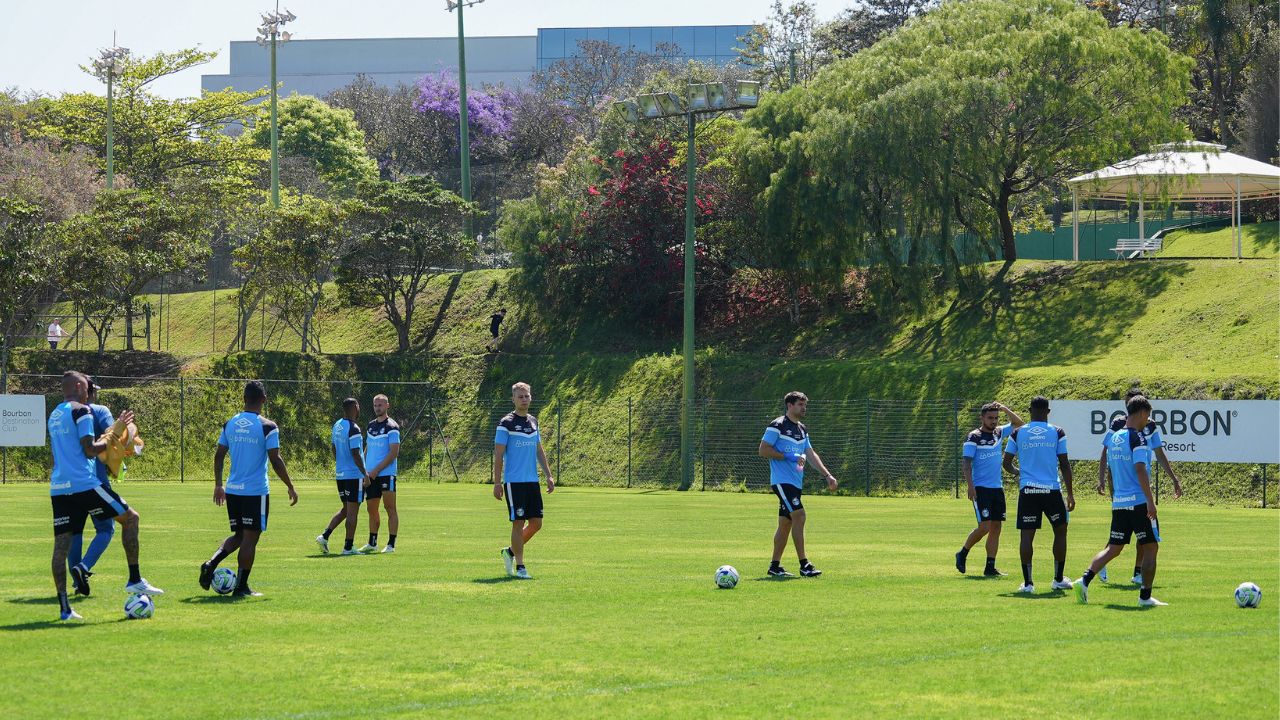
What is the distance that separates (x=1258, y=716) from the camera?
7.96 meters

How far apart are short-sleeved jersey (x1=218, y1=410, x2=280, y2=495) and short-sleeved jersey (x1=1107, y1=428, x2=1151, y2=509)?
7.87 meters

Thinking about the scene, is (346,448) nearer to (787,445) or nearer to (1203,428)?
(787,445)

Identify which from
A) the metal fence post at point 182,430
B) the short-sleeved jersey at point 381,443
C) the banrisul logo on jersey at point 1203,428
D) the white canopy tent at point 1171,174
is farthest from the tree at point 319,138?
the short-sleeved jersey at point 381,443

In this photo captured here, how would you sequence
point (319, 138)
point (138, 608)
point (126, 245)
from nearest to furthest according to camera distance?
1. point (138, 608)
2. point (126, 245)
3. point (319, 138)

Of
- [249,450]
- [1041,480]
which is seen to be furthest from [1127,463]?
[249,450]

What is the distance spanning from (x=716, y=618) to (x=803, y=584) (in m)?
2.76

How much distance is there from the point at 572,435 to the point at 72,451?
3446 cm

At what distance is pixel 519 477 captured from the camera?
48.9 ft

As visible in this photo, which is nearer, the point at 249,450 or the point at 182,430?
the point at 249,450

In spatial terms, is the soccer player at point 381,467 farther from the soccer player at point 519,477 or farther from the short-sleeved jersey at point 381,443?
the soccer player at point 519,477

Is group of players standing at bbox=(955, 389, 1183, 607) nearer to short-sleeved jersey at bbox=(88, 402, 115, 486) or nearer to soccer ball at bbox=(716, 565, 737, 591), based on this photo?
soccer ball at bbox=(716, 565, 737, 591)

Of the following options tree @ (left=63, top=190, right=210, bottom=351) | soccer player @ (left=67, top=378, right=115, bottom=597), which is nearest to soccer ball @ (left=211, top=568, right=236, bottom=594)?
soccer player @ (left=67, top=378, right=115, bottom=597)

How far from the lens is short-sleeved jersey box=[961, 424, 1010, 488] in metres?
16.4

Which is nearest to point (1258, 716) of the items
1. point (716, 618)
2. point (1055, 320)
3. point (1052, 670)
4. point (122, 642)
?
point (1052, 670)
